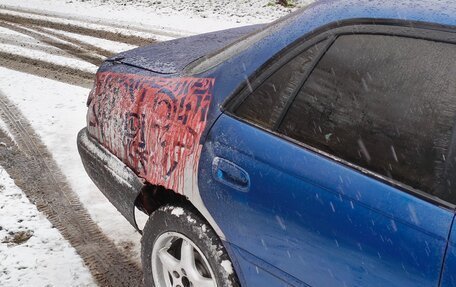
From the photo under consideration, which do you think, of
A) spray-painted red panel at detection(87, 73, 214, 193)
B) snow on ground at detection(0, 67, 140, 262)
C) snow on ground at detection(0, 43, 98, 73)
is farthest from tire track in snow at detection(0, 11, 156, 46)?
spray-painted red panel at detection(87, 73, 214, 193)

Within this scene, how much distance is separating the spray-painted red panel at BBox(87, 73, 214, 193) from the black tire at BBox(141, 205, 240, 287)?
5.4 inches

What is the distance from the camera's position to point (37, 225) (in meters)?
4.04

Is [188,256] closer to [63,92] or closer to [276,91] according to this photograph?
[276,91]

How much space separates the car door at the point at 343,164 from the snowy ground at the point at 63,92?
1.68 m

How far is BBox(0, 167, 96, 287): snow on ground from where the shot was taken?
347 centimetres

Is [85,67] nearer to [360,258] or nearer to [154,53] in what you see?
[154,53]

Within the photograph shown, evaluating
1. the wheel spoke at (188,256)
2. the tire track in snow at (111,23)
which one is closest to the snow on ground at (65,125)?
the wheel spoke at (188,256)

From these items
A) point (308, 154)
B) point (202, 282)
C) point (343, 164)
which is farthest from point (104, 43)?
point (343, 164)

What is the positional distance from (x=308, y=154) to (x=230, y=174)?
1.28 ft

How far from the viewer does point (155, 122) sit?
2801 millimetres

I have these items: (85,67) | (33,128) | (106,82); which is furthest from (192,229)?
(85,67)

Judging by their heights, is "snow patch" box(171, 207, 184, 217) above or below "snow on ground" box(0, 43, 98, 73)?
above

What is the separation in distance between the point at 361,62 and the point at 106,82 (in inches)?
70.1

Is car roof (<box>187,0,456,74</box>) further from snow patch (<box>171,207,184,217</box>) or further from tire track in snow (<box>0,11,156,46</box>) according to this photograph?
tire track in snow (<box>0,11,156,46</box>)
